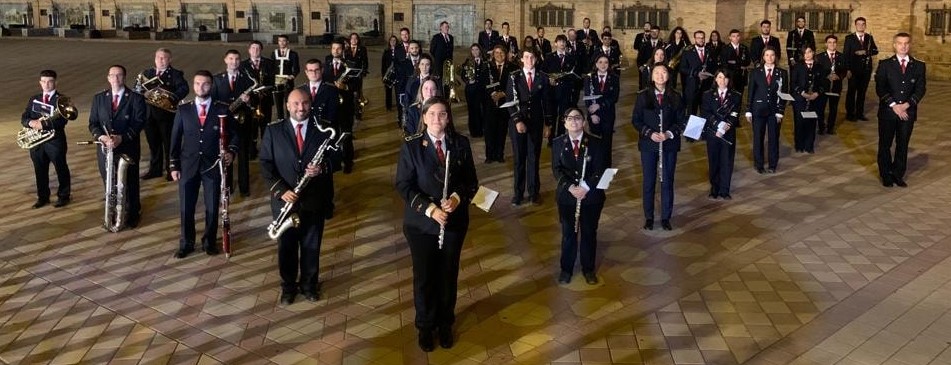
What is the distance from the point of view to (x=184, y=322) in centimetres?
692

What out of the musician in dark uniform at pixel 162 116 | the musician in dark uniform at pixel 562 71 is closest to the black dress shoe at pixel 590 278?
the musician in dark uniform at pixel 162 116

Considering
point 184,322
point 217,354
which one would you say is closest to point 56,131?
point 184,322

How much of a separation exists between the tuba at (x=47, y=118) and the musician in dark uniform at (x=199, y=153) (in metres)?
2.23

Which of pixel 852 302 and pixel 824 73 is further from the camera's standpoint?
pixel 824 73

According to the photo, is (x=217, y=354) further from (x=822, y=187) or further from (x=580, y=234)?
(x=822, y=187)

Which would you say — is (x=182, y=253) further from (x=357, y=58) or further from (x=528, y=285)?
(x=357, y=58)

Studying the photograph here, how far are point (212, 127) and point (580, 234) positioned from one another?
3658mm

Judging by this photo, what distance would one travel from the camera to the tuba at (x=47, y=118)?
10.0 meters

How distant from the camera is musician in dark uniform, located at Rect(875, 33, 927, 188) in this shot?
11375mm

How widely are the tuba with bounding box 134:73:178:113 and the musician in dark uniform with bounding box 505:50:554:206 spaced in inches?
170

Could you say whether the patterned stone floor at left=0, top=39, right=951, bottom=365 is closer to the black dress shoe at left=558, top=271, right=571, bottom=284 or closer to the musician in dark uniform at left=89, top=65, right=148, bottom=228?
the black dress shoe at left=558, top=271, right=571, bottom=284

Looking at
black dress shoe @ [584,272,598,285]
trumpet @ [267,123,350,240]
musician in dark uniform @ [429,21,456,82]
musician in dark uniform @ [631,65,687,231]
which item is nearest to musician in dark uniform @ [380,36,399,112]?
musician in dark uniform @ [429,21,456,82]

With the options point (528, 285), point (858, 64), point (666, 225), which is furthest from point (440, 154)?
point (858, 64)

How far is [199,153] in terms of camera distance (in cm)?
842
